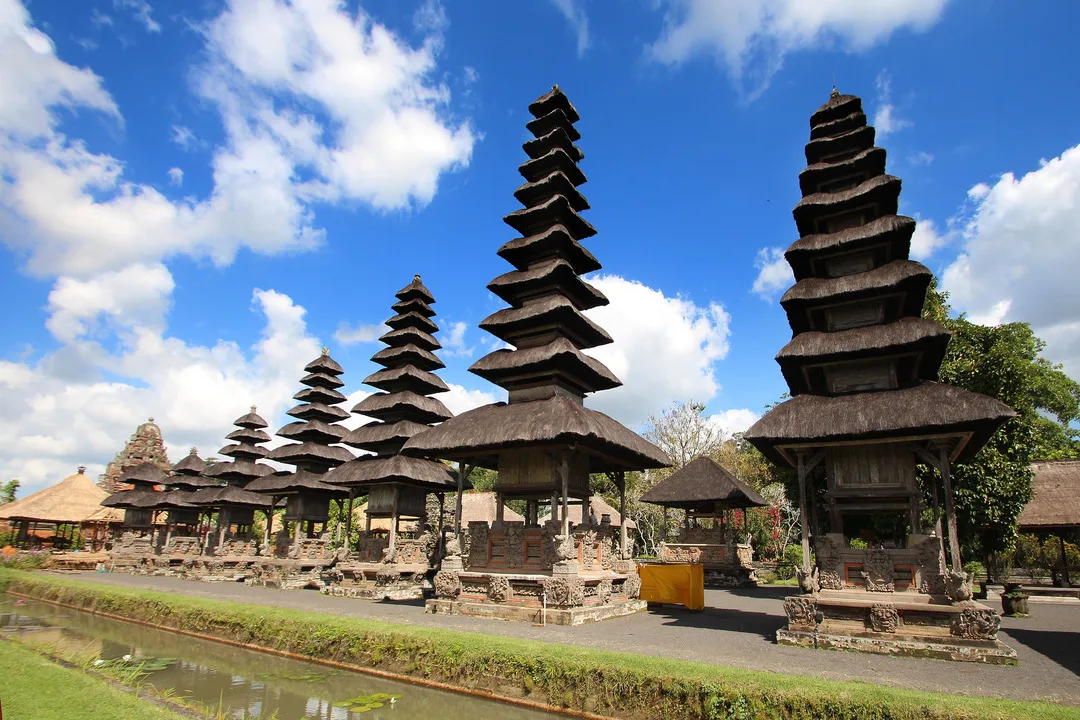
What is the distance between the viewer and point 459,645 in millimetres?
9680

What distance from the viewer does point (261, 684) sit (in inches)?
395

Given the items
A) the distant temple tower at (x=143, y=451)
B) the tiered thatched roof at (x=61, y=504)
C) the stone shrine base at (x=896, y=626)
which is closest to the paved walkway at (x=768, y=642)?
the stone shrine base at (x=896, y=626)

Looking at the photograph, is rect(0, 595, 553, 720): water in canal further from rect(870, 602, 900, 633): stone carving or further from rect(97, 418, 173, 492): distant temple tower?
rect(97, 418, 173, 492): distant temple tower

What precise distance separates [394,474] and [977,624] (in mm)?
17272

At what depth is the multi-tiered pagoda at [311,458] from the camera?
85.6ft

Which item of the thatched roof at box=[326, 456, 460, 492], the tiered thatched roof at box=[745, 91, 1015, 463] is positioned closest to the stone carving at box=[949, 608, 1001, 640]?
the tiered thatched roof at box=[745, 91, 1015, 463]

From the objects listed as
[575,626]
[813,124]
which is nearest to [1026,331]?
[813,124]

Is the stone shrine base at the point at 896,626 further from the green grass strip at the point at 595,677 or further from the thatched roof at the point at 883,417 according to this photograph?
the green grass strip at the point at 595,677

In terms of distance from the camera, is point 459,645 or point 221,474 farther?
point 221,474

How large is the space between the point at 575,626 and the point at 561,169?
14524mm

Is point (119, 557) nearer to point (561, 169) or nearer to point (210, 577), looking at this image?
point (210, 577)

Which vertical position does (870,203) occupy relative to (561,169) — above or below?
below

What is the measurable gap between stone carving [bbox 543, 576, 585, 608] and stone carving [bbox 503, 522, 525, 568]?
1745mm

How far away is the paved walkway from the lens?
27.8 feet
